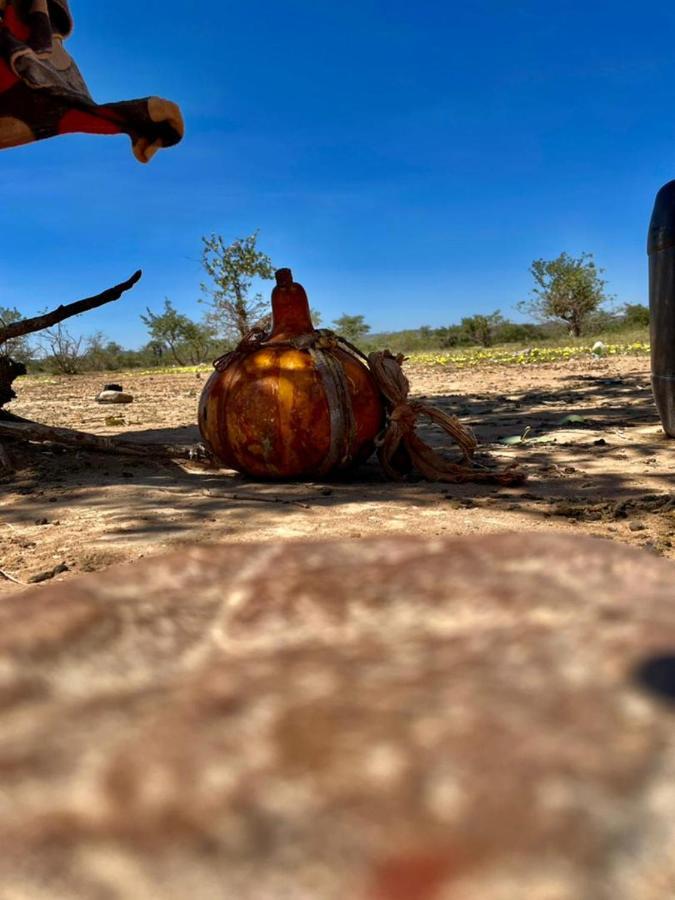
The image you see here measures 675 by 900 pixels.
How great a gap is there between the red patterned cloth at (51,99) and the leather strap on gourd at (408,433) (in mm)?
2180

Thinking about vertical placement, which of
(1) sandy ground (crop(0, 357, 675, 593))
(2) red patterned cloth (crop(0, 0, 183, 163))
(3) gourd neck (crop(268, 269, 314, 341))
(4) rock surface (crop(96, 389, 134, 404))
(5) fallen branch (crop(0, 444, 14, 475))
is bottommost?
(1) sandy ground (crop(0, 357, 675, 593))

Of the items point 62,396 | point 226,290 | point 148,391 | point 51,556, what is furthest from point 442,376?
point 226,290

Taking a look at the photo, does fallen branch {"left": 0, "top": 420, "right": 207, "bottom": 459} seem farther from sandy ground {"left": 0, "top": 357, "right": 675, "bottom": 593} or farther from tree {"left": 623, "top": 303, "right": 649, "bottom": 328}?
tree {"left": 623, "top": 303, "right": 649, "bottom": 328}

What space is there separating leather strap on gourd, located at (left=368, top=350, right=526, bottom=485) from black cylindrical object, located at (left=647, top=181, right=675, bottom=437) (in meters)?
1.51

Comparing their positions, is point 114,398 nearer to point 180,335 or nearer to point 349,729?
point 349,729

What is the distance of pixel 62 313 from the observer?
4.41 meters

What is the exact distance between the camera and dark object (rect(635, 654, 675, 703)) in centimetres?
23

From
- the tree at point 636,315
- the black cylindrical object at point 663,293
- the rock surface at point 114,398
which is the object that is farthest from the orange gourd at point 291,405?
the tree at point 636,315

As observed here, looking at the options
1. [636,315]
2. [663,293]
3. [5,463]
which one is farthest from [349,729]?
[636,315]

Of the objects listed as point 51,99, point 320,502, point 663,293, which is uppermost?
point 51,99

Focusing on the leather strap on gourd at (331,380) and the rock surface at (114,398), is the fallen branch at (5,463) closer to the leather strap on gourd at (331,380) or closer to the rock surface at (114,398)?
the leather strap on gourd at (331,380)

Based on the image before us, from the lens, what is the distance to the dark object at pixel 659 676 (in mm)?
231

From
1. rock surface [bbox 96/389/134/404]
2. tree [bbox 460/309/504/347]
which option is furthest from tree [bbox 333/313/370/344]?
rock surface [bbox 96/389/134/404]

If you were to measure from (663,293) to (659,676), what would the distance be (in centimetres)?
487
